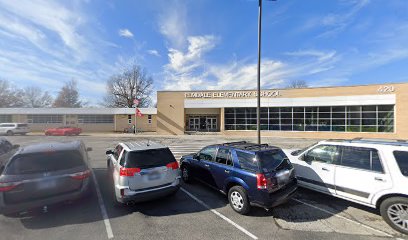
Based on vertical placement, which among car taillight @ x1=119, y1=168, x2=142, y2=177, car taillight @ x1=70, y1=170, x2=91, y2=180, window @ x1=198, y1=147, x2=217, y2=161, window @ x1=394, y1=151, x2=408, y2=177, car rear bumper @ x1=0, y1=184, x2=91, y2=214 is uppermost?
window @ x1=394, y1=151, x2=408, y2=177

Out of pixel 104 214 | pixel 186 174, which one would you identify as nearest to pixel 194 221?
pixel 104 214

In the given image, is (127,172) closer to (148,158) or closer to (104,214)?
(148,158)

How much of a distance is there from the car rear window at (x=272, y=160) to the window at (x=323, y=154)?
1204 mm

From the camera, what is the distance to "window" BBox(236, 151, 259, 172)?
4909 millimetres

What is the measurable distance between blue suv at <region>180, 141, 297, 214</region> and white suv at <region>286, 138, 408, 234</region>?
981 mm

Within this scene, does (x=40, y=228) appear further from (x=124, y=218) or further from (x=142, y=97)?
(x=142, y=97)

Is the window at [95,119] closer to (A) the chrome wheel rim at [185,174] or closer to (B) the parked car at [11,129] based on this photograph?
(B) the parked car at [11,129]

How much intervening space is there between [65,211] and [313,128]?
2756 centimetres

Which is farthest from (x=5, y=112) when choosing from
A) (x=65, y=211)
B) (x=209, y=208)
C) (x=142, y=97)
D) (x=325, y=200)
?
(x=325, y=200)

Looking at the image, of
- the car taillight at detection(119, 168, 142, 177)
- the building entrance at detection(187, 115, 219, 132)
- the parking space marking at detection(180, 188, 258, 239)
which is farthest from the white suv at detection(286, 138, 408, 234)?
the building entrance at detection(187, 115, 219, 132)

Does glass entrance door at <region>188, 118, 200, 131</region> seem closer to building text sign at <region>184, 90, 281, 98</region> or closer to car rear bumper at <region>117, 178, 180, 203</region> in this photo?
building text sign at <region>184, 90, 281, 98</region>

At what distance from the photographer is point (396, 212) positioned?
4.28 meters

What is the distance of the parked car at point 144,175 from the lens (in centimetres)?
493

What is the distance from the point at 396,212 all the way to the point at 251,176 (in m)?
2.98
